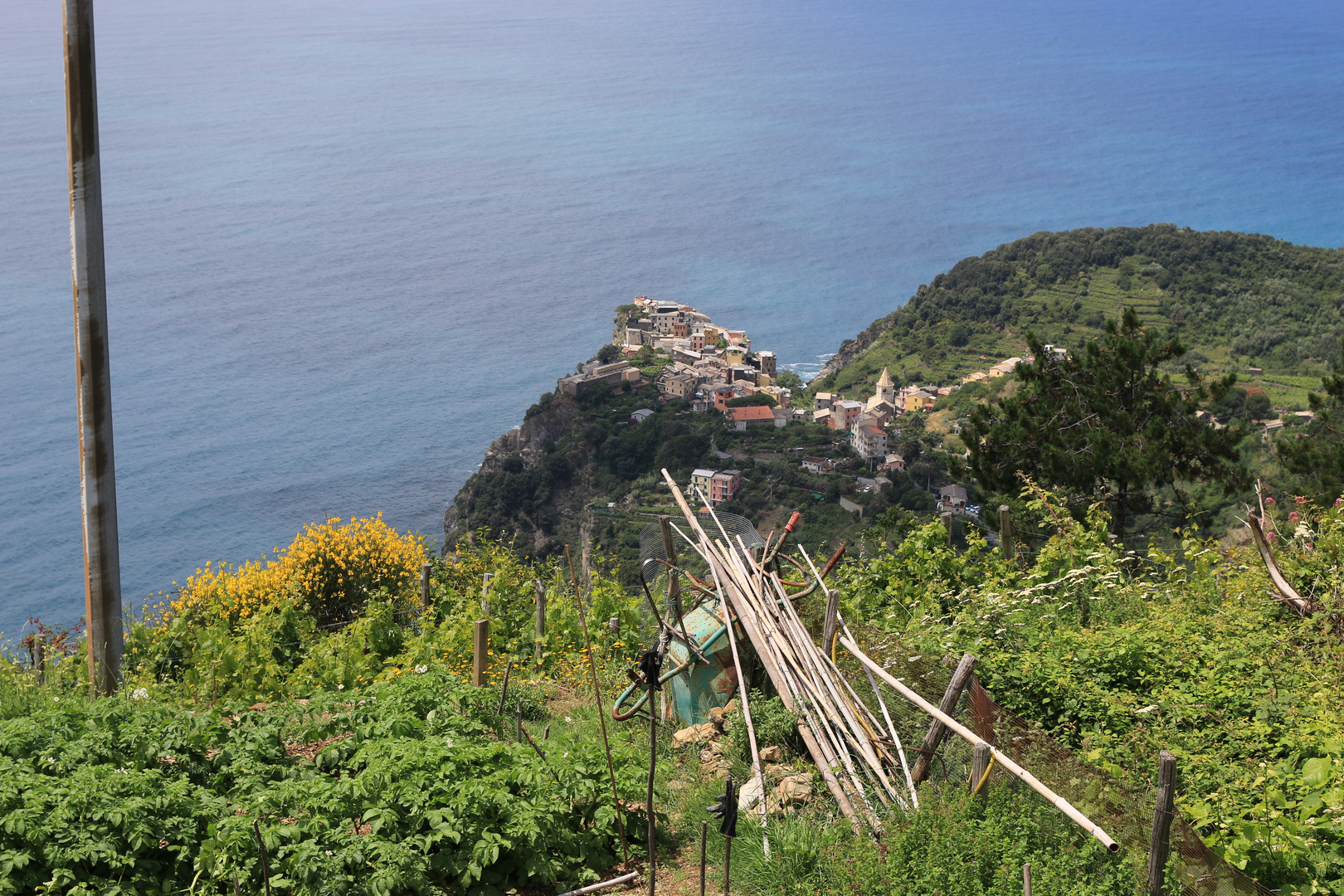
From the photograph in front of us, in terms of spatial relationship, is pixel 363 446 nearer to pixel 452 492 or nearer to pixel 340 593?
pixel 452 492

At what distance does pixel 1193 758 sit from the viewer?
4152 millimetres

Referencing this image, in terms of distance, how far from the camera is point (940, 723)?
4.27 metres

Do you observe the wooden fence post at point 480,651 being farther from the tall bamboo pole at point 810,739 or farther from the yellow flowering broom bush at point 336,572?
the yellow flowering broom bush at point 336,572

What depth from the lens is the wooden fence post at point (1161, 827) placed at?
3506 mm

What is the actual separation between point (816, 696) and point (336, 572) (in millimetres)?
6794

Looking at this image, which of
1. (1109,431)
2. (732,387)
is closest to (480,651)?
(1109,431)

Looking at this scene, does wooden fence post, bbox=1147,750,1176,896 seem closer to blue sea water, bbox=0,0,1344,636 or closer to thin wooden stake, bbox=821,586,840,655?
thin wooden stake, bbox=821,586,840,655

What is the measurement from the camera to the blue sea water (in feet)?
220

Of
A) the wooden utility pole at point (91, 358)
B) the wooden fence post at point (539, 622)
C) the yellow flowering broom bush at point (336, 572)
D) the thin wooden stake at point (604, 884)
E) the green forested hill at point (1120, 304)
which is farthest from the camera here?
the green forested hill at point (1120, 304)

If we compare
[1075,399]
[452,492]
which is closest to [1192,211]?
[452,492]

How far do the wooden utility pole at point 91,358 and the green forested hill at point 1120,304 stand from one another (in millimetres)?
47931

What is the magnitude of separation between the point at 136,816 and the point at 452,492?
199ft

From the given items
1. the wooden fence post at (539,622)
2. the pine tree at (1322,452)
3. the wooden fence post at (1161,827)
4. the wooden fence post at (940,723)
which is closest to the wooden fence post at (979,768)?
the wooden fence post at (940,723)

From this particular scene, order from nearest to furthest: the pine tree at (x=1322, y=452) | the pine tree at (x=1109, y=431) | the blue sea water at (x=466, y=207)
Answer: the pine tree at (x=1322, y=452) < the pine tree at (x=1109, y=431) < the blue sea water at (x=466, y=207)
